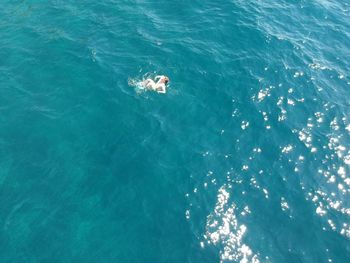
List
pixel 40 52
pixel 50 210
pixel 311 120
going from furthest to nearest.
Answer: pixel 40 52 → pixel 311 120 → pixel 50 210

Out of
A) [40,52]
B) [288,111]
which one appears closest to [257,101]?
[288,111]

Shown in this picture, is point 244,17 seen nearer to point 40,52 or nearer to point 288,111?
point 288,111

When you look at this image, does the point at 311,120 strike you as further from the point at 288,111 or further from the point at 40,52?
the point at 40,52

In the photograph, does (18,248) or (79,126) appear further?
(79,126)

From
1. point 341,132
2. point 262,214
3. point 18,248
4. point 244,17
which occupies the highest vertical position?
point 244,17

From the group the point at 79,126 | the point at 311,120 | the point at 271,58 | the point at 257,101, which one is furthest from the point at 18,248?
the point at 271,58

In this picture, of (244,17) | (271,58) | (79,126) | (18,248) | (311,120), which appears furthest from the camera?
(244,17)

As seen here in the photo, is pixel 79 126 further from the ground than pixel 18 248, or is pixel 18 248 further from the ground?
pixel 79 126
